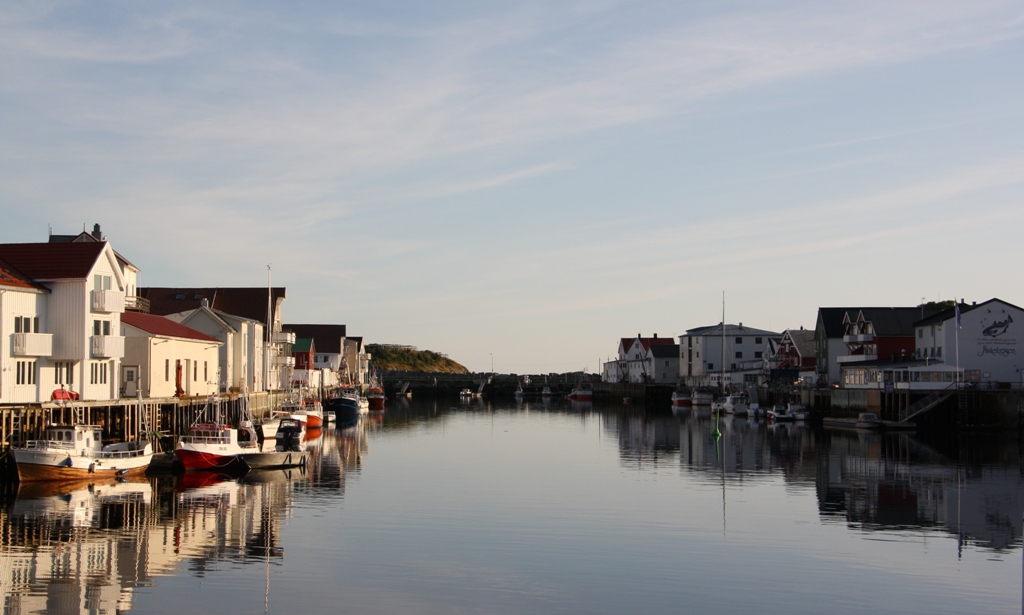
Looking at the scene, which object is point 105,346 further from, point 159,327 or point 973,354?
point 973,354

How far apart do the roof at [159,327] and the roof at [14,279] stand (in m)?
10.2

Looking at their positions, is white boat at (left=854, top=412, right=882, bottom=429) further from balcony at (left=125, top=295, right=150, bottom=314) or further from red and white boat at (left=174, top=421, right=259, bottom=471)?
balcony at (left=125, top=295, right=150, bottom=314)

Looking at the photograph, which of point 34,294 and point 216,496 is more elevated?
point 34,294

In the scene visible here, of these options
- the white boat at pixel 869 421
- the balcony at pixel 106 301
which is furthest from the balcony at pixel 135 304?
the white boat at pixel 869 421

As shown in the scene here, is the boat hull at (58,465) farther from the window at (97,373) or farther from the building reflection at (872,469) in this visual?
the building reflection at (872,469)

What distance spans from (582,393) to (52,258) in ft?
402

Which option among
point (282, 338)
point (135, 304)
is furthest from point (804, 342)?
point (135, 304)

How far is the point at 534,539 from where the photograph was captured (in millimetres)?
30469

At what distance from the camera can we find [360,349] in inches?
6225

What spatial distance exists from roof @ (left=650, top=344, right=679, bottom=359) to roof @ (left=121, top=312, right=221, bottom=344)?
104249mm

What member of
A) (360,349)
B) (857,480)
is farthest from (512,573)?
(360,349)

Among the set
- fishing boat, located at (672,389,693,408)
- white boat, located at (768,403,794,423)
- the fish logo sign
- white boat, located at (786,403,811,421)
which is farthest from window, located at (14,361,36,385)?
fishing boat, located at (672,389,693,408)

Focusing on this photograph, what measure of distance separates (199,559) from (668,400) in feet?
410

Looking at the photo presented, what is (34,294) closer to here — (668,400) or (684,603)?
(684,603)
